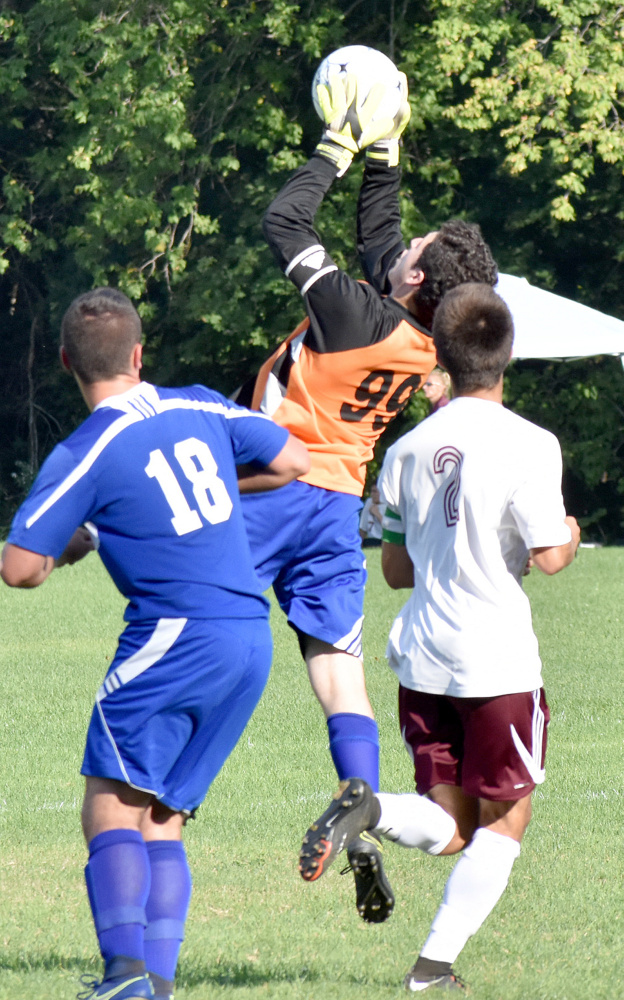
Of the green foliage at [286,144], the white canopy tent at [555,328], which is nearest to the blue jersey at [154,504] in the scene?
the white canopy tent at [555,328]

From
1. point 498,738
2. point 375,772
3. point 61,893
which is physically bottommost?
point 61,893

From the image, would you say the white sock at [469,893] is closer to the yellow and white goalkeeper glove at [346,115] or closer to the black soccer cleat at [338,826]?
the black soccer cleat at [338,826]

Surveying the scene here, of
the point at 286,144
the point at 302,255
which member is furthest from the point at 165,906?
the point at 286,144

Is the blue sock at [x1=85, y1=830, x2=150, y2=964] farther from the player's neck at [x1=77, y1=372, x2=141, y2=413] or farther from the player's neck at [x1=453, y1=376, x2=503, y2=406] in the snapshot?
the player's neck at [x1=453, y1=376, x2=503, y2=406]

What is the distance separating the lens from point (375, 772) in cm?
404

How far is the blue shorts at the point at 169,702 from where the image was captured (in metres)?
3.09

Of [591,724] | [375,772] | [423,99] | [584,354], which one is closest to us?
[375,772]

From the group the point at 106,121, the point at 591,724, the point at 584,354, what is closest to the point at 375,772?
the point at 591,724

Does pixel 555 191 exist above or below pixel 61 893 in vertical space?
below

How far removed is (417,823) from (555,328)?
39.6ft

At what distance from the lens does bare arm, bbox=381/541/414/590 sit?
3615mm

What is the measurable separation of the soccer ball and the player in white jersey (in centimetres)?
110

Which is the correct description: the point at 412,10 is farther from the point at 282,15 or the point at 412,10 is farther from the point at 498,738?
the point at 498,738

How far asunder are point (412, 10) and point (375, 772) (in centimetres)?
1984
